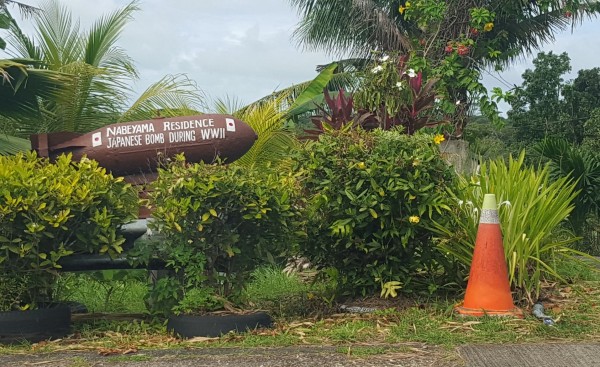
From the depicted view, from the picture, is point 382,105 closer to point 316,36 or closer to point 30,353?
point 30,353

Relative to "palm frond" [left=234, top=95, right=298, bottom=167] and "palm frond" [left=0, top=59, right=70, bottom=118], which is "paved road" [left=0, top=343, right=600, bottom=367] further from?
"palm frond" [left=234, top=95, right=298, bottom=167]

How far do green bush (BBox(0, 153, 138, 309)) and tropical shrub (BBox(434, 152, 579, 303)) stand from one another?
8.96 ft

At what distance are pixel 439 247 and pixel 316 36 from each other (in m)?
14.9

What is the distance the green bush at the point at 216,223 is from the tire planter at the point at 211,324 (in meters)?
0.25

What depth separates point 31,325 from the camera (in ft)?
17.4

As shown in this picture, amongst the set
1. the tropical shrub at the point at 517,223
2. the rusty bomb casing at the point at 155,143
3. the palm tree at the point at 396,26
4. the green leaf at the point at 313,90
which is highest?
the palm tree at the point at 396,26

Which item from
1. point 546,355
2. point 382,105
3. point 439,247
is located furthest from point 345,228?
point 382,105

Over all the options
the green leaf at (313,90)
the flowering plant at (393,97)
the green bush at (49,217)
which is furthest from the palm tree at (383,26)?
the green bush at (49,217)

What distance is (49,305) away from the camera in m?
5.70

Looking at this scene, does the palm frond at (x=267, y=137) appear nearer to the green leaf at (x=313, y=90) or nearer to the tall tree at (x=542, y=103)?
the green leaf at (x=313, y=90)

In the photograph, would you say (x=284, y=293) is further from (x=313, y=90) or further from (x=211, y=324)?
(x=313, y=90)

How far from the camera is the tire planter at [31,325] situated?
524cm

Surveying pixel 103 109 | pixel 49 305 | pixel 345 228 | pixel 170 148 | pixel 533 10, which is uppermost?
pixel 533 10

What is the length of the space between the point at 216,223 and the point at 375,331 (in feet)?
4.82
